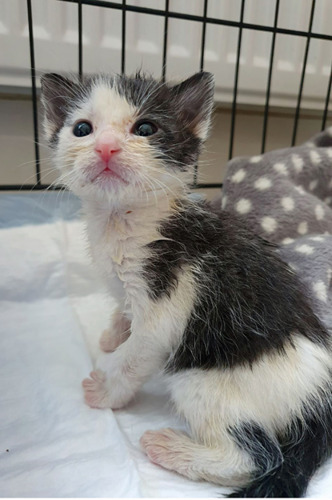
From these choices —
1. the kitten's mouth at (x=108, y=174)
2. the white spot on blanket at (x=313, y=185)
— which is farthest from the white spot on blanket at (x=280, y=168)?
the kitten's mouth at (x=108, y=174)

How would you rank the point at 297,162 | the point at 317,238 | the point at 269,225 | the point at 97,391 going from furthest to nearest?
the point at 297,162 < the point at 269,225 < the point at 317,238 < the point at 97,391

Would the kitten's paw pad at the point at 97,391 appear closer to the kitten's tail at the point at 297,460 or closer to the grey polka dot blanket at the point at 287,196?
the kitten's tail at the point at 297,460

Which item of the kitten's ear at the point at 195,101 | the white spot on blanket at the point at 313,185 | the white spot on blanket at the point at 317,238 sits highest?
the kitten's ear at the point at 195,101

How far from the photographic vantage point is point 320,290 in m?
0.98

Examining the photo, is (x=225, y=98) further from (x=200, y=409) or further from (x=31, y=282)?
(x=200, y=409)

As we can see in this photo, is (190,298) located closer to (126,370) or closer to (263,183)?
(126,370)

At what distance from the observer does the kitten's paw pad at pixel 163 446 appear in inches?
28.4

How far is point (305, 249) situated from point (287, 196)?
0.77 feet

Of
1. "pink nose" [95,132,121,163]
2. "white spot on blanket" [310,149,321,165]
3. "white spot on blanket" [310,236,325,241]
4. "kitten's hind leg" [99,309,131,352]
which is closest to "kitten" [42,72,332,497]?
"pink nose" [95,132,121,163]

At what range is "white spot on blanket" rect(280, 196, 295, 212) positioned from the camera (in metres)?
1.23

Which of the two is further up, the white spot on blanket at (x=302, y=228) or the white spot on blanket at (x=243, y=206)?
the white spot on blanket at (x=243, y=206)

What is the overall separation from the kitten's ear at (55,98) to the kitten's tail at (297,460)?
69 cm

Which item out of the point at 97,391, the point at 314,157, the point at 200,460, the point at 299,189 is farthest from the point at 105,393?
the point at 314,157

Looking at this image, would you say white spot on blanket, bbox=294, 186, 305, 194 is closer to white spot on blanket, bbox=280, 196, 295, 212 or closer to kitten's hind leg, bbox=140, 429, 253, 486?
white spot on blanket, bbox=280, 196, 295, 212
